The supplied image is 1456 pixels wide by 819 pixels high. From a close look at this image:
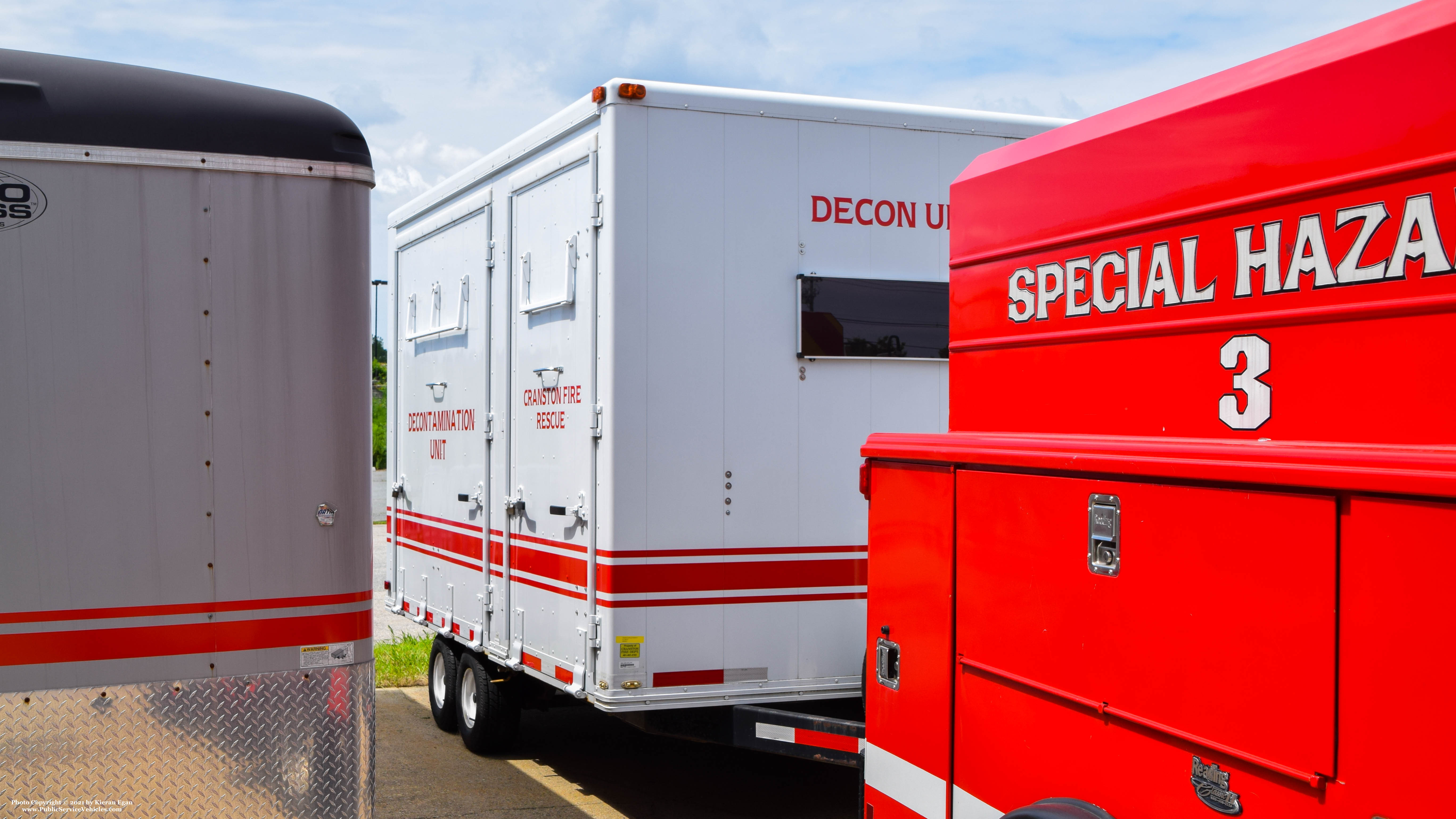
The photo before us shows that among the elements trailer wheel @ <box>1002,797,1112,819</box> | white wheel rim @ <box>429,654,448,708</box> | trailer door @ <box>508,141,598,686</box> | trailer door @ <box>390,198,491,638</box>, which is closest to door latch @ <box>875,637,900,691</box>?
trailer wheel @ <box>1002,797,1112,819</box>

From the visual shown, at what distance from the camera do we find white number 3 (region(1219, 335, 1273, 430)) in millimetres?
2678

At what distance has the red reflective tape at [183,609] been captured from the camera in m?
3.57

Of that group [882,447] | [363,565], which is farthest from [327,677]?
[882,447]

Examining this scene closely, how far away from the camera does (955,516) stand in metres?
3.41

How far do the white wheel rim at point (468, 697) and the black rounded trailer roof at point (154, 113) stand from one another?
173 inches

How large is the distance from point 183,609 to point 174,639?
9cm

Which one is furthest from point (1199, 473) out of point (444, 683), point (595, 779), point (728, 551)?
point (444, 683)

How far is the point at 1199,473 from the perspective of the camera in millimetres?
2562

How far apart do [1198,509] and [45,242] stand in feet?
10.8

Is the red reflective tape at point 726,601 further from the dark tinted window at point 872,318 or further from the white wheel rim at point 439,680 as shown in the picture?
the white wheel rim at point 439,680

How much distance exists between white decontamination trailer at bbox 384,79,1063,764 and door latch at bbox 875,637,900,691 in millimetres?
1469

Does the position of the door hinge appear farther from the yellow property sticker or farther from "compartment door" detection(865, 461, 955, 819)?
"compartment door" detection(865, 461, 955, 819)

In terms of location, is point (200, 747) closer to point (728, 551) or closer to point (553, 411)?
point (728, 551)

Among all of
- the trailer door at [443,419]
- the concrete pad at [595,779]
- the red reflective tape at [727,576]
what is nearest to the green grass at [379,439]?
the trailer door at [443,419]
